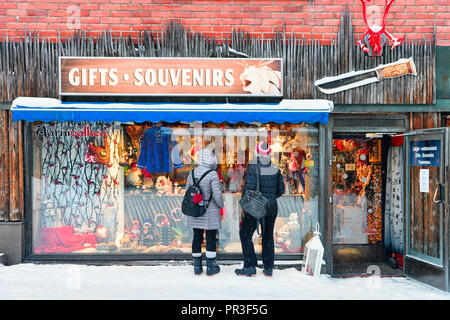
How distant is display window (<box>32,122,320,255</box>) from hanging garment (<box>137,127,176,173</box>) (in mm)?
18

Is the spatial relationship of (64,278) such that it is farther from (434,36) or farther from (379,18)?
(434,36)

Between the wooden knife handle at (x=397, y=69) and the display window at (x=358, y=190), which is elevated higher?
the wooden knife handle at (x=397, y=69)

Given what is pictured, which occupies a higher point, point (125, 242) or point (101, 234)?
point (101, 234)

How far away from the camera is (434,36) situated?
23.4 ft

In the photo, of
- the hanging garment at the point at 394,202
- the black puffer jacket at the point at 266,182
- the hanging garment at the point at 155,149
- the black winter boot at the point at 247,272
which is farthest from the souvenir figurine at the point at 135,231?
the hanging garment at the point at 394,202

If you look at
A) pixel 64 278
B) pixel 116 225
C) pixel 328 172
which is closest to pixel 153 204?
pixel 116 225

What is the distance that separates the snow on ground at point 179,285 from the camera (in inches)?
225

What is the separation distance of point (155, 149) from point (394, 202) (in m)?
4.77

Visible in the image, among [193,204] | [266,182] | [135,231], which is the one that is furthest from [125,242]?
[266,182]

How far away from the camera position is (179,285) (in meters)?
6.12

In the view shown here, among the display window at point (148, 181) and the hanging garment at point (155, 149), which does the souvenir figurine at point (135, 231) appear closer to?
the display window at point (148, 181)

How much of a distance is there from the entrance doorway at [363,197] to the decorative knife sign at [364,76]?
142 centimetres

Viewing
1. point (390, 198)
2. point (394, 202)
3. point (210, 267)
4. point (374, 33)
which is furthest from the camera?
point (390, 198)

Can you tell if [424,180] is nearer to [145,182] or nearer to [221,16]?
[221,16]
